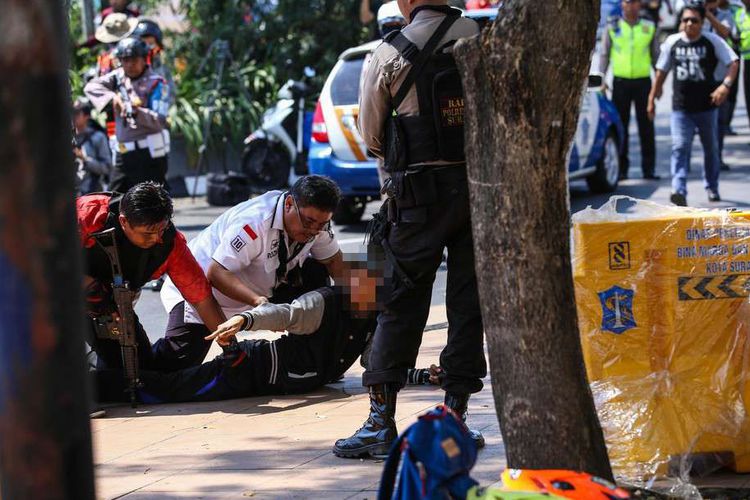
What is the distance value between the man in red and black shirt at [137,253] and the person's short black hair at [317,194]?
59cm

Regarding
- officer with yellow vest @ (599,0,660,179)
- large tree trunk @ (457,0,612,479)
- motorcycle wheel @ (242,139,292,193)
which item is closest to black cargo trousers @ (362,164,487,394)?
large tree trunk @ (457,0,612,479)

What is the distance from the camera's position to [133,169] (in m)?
9.23

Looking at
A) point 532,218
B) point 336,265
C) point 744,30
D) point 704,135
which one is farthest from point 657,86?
point 532,218

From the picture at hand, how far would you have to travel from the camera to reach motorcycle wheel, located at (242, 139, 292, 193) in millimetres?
14227

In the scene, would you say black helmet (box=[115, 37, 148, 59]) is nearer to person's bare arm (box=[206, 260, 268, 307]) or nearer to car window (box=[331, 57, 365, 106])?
car window (box=[331, 57, 365, 106])

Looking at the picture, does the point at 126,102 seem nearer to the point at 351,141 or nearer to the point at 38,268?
the point at 351,141

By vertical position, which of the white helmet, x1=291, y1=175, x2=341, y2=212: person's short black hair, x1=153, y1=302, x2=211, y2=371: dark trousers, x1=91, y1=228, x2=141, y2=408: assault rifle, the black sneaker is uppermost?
the white helmet

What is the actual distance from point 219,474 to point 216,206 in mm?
9360

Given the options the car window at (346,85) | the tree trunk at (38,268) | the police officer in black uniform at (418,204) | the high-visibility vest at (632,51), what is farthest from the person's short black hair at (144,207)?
the high-visibility vest at (632,51)

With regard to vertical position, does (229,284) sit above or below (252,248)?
below

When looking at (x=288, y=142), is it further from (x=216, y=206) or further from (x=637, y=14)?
(x=637, y=14)

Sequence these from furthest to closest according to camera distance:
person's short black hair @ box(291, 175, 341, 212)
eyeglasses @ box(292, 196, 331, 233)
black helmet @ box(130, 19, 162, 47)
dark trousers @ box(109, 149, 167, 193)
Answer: black helmet @ box(130, 19, 162, 47) → dark trousers @ box(109, 149, 167, 193) → eyeglasses @ box(292, 196, 331, 233) → person's short black hair @ box(291, 175, 341, 212)

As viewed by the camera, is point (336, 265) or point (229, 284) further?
point (336, 265)

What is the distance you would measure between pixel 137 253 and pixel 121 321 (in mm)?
314
